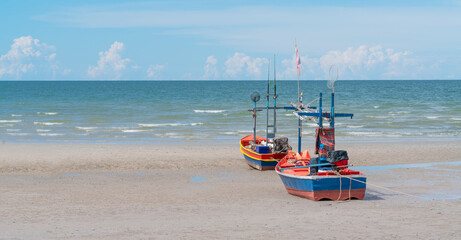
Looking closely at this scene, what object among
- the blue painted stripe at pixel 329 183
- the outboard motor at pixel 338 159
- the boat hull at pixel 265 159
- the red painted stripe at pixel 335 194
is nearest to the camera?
the blue painted stripe at pixel 329 183

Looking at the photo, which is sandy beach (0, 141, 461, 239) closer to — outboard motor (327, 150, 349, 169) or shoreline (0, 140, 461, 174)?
shoreline (0, 140, 461, 174)

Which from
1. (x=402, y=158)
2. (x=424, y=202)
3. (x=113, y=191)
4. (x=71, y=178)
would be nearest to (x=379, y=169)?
(x=402, y=158)

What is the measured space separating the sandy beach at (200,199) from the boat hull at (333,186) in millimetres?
305

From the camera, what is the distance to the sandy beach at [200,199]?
1186cm

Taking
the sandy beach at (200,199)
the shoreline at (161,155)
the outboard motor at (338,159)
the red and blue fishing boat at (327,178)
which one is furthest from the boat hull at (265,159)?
the outboard motor at (338,159)

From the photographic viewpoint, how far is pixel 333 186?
1489cm

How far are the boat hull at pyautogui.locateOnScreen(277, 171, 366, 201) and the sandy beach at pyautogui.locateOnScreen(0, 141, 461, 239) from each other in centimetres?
31

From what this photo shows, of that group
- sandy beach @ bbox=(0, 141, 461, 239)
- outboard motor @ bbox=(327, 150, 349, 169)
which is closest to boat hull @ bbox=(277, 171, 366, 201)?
sandy beach @ bbox=(0, 141, 461, 239)

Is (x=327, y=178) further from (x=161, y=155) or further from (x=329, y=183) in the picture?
(x=161, y=155)

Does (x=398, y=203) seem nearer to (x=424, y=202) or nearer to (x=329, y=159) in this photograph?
(x=424, y=202)

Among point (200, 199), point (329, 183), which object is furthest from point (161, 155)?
point (329, 183)

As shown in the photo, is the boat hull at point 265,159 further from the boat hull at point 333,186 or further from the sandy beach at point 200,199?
the boat hull at point 333,186

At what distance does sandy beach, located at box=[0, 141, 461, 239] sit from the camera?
1186cm

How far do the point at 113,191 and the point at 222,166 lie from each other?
19.6 feet
